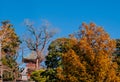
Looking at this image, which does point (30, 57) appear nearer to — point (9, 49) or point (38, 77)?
point (9, 49)

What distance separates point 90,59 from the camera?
23641mm

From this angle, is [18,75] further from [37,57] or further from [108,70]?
[108,70]

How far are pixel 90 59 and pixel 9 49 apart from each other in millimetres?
29828

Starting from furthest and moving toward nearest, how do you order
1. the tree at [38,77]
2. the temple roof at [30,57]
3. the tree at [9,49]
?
the temple roof at [30,57] < the tree at [9,49] < the tree at [38,77]

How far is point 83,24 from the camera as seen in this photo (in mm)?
24781

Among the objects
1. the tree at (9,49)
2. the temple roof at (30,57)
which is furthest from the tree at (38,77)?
the temple roof at (30,57)

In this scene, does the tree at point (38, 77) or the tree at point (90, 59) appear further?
the tree at point (38, 77)

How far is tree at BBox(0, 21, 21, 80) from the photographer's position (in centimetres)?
4848

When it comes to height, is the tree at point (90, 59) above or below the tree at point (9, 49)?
below

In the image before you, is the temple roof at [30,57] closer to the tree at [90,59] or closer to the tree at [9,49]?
the tree at [9,49]

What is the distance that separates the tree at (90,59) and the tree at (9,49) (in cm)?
2341

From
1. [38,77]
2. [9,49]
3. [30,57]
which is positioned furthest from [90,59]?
[30,57]

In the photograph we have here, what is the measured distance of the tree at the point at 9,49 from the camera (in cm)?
4848

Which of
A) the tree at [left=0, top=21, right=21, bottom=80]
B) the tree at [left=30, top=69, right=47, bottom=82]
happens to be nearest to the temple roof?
the tree at [left=0, top=21, right=21, bottom=80]
